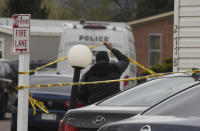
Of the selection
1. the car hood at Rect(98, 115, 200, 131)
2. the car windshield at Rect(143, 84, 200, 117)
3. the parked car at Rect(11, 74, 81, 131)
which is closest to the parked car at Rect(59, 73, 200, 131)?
the car windshield at Rect(143, 84, 200, 117)

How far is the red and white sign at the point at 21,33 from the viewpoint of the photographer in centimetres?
928

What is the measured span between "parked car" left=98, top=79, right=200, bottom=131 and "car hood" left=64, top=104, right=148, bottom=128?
4.03ft

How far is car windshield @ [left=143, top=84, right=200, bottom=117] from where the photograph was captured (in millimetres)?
5039

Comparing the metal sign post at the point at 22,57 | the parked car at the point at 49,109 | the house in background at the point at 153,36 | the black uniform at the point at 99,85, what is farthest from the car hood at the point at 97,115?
the house in background at the point at 153,36

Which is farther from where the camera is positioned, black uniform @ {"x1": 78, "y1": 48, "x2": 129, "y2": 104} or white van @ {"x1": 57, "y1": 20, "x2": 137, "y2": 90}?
white van @ {"x1": 57, "y1": 20, "x2": 137, "y2": 90}

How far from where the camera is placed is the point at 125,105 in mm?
7012

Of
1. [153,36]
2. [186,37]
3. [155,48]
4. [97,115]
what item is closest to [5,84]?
[186,37]

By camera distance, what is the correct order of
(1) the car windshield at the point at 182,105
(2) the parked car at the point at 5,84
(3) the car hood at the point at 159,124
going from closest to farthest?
(3) the car hood at the point at 159,124 < (1) the car windshield at the point at 182,105 < (2) the parked car at the point at 5,84

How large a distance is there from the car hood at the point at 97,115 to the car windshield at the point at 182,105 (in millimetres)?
1228

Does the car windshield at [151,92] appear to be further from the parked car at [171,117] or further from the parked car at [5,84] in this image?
the parked car at [5,84]

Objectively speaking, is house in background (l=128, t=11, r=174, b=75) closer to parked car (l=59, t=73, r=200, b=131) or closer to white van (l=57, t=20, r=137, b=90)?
white van (l=57, t=20, r=137, b=90)

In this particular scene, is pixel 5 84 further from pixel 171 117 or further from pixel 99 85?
pixel 171 117

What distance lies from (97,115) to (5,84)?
1168cm

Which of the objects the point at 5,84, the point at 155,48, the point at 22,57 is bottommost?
the point at 5,84
